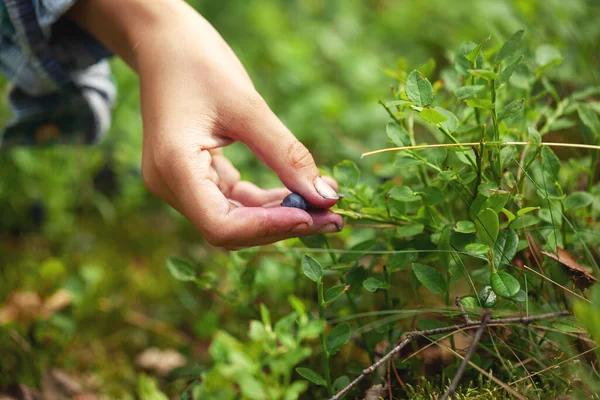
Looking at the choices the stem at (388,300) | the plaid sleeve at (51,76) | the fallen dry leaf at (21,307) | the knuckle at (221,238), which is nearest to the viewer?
the knuckle at (221,238)

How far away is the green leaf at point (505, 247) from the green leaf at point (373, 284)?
0.24 m

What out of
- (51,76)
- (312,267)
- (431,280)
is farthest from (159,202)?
(431,280)

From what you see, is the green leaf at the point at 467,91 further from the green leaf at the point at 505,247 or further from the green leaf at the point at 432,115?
the green leaf at the point at 505,247

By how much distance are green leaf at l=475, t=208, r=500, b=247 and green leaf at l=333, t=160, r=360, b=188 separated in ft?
1.04

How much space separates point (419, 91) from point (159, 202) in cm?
169

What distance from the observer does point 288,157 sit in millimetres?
1146

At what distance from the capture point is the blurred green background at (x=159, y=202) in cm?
171

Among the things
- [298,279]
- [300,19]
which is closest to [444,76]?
[298,279]

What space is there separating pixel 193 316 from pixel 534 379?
1.22m

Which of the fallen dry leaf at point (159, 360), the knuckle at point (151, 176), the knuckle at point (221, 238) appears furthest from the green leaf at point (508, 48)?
the fallen dry leaf at point (159, 360)

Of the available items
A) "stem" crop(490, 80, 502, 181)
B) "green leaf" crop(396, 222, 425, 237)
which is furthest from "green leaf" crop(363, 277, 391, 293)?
"stem" crop(490, 80, 502, 181)

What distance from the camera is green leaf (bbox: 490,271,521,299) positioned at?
39.4 inches

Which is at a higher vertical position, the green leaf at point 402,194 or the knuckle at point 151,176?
the green leaf at point 402,194

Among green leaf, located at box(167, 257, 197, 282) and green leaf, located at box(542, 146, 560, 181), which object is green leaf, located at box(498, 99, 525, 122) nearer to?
green leaf, located at box(542, 146, 560, 181)
